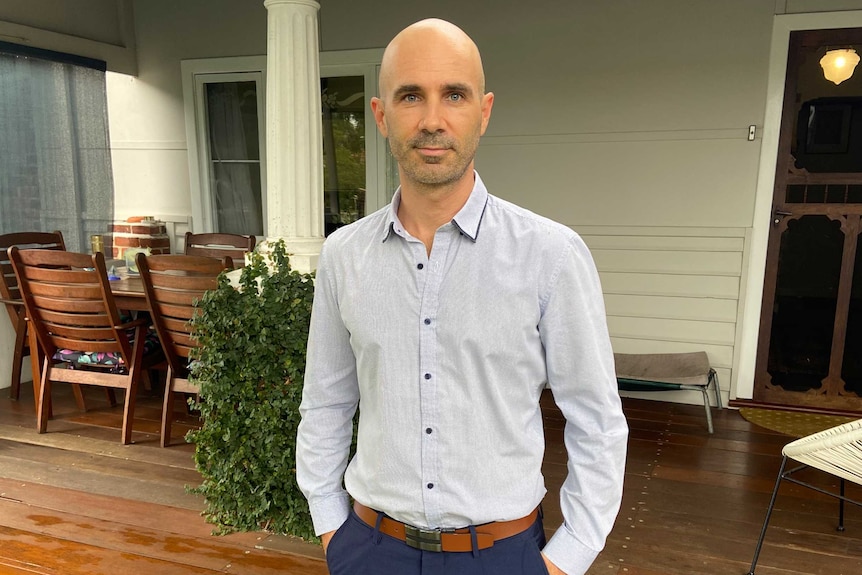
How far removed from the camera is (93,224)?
15.5 ft

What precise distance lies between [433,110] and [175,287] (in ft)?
7.46

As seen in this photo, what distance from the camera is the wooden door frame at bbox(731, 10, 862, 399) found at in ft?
11.4

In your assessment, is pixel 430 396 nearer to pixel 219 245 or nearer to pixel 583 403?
pixel 583 403

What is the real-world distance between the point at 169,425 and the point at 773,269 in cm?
352

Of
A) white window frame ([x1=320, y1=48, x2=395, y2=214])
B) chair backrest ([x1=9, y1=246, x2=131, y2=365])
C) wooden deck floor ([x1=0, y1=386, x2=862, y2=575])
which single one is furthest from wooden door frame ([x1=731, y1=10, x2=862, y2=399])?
chair backrest ([x1=9, y1=246, x2=131, y2=365])

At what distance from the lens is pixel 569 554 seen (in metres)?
1.01

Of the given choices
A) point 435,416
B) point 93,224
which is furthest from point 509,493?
point 93,224

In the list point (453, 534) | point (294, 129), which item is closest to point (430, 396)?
point (453, 534)

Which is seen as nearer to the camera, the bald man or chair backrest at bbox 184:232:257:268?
the bald man

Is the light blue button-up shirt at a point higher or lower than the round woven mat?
higher

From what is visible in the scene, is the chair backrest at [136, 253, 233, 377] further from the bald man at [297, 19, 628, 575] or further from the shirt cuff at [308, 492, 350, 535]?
the bald man at [297, 19, 628, 575]

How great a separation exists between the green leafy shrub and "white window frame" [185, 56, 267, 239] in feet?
8.66

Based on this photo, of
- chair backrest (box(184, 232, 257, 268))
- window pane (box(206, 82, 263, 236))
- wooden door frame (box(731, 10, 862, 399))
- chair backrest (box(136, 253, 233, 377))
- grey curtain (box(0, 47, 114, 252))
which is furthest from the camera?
window pane (box(206, 82, 263, 236))

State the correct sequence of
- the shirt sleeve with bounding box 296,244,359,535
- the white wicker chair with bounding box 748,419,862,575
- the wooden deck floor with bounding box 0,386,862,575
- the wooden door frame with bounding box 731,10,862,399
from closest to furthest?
1. the shirt sleeve with bounding box 296,244,359,535
2. the white wicker chair with bounding box 748,419,862,575
3. the wooden deck floor with bounding box 0,386,862,575
4. the wooden door frame with bounding box 731,10,862,399
